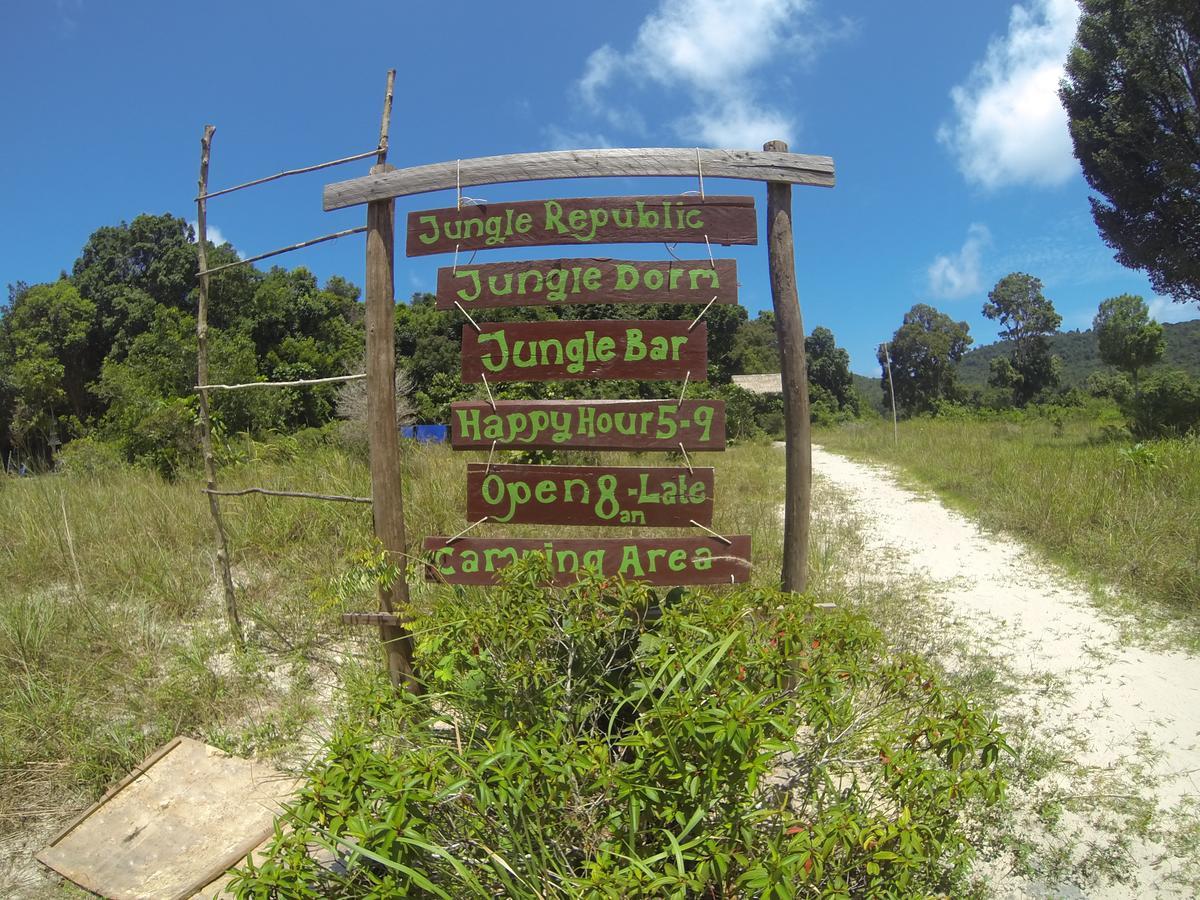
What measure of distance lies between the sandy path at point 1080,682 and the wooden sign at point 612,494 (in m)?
1.70

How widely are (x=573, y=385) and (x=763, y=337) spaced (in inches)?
1009

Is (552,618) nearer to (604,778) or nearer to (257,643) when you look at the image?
(604,778)

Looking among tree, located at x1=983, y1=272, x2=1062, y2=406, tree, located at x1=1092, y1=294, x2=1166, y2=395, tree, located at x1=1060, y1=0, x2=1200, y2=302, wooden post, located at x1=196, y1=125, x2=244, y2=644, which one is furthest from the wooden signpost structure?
tree, located at x1=983, y1=272, x2=1062, y2=406

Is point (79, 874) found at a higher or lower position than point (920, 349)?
lower

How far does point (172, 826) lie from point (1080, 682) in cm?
432

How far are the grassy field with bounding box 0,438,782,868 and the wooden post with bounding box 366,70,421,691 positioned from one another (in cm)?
28

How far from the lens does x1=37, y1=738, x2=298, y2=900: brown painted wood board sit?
237 cm

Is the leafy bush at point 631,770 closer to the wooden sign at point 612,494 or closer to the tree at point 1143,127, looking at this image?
the wooden sign at point 612,494

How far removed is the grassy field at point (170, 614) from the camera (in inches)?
118

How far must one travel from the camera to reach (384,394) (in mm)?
3232

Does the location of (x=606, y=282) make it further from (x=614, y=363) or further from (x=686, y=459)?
(x=686, y=459)

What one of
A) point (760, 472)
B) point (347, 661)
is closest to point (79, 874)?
point (347, 661)

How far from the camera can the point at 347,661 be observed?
372 cm

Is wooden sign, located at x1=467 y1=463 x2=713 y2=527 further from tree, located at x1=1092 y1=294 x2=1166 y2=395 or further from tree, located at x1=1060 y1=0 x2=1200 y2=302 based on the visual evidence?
tree, located at x1=1092 y1=294 x2=1166 y2=395
